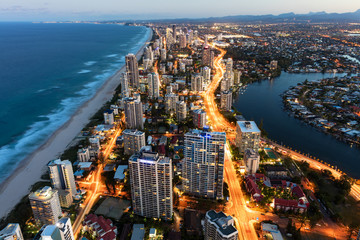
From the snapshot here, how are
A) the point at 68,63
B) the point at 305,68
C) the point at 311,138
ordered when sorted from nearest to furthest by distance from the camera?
the point at 311,138
the point at 305,68
the point at 68,63

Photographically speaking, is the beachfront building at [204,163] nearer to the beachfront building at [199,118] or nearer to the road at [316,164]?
the road at [316,164]

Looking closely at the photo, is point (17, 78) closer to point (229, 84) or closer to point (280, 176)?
point (229, 84)

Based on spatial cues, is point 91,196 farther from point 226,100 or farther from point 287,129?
point 287,129

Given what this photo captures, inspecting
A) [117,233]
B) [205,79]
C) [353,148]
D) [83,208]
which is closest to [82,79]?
[205,79]

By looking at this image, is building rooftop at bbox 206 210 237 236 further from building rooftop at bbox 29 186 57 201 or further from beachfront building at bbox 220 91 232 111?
beachfront building at bbox 220 91 232 111

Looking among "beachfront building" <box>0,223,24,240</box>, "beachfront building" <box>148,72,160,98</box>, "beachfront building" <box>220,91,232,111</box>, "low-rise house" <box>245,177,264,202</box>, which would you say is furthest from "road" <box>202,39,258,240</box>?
"beachfront building" <box>0,223,24,240</box>

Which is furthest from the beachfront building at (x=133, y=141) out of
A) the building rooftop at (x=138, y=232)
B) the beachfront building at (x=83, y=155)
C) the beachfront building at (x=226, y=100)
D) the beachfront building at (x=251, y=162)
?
the beachfront building at (x=226, y=100)

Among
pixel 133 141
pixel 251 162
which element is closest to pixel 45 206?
pixel 133 141
